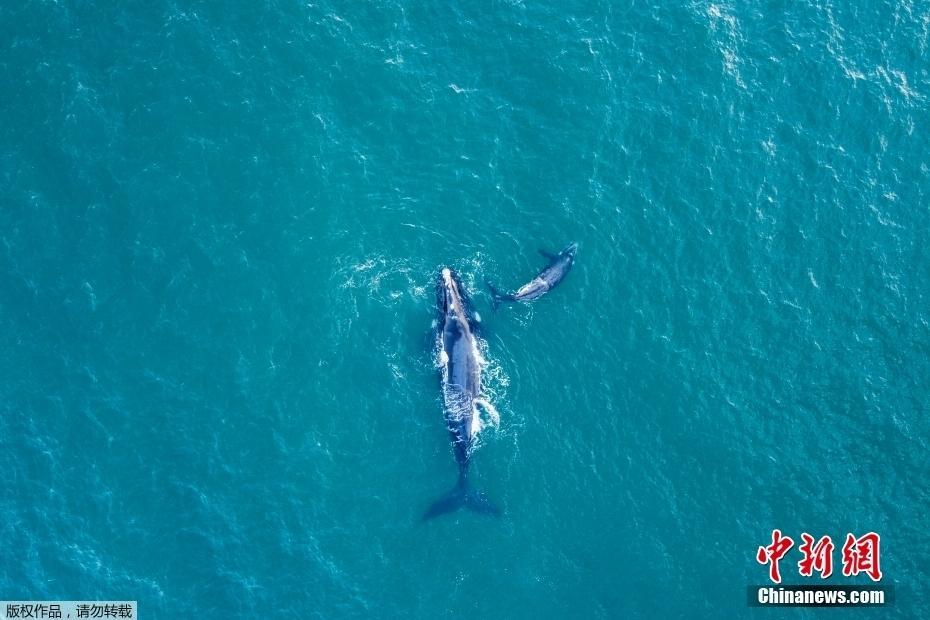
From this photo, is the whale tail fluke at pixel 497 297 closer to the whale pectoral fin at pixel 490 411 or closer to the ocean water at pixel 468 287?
the ocean water at pixel 468 287

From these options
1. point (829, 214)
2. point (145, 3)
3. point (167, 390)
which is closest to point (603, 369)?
point (829, 214)

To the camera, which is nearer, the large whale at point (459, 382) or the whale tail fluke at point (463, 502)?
the whale tail fluke at point (463, 502)

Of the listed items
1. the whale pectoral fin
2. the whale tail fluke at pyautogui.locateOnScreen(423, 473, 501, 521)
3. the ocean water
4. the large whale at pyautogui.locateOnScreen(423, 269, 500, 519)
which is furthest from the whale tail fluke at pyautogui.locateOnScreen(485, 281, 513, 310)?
the whale tail fluke at pyautogui.locateOnScreen(423, 473, 501, 521)

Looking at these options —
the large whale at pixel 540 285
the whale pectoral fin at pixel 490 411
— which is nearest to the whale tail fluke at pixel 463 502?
the whale pectoral fin at pixel 490 411

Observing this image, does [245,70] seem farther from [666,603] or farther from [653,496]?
[666,603]

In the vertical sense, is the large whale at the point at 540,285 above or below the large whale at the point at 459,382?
above

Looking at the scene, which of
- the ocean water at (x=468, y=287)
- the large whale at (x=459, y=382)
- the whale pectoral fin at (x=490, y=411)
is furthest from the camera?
the whale pectoral fin at (x=490, y=411)

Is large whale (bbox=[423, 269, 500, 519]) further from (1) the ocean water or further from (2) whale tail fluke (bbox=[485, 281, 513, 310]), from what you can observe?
(2) whale tail fluke (bbox=[485, 281, 513, 310])
